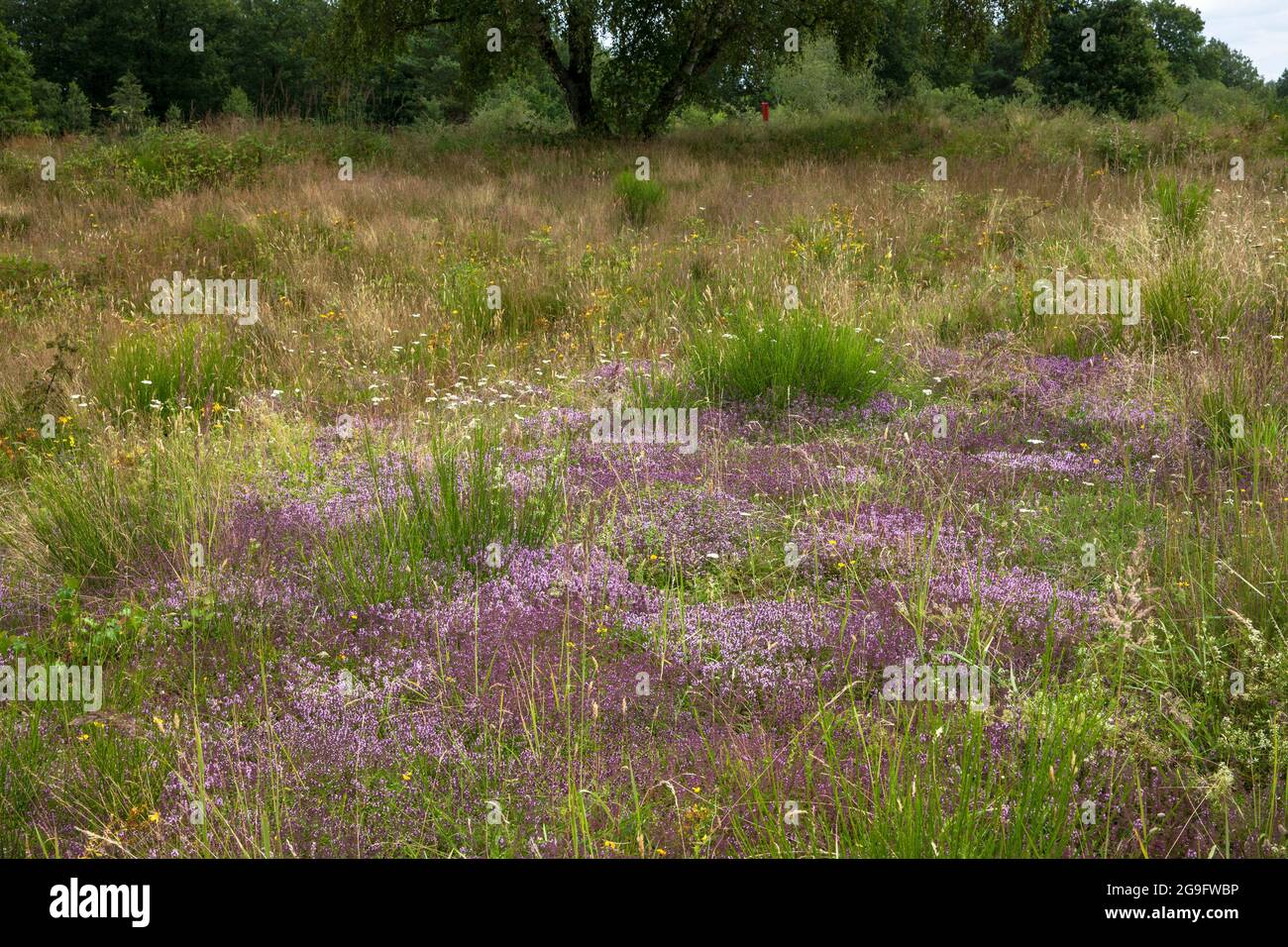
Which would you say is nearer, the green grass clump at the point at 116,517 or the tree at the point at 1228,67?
the green grass clump at the point at 116,517

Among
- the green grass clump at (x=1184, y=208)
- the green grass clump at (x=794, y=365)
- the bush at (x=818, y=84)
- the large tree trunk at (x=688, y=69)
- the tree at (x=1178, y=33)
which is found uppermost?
the tree at (x=1178, y=33)

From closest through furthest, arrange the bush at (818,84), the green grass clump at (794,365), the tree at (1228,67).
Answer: the green grass clump at (794,365) → the bush at (818,84) → the tree at (1228,67)

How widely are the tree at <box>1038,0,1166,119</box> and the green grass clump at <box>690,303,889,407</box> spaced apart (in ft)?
125

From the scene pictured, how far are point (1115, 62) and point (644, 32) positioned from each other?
28.9 meters

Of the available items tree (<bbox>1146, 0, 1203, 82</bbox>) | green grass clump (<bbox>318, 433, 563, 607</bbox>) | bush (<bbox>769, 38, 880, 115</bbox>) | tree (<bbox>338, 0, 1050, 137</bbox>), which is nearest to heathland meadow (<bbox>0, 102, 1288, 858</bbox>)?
green grass clump (<bbox>318, 433, 563, 607</bbox>)

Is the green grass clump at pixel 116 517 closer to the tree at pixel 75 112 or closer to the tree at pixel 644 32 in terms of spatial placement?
the tree at pixel 644 32

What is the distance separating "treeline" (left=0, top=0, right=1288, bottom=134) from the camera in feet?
60.3

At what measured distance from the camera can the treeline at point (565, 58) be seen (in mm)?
18375

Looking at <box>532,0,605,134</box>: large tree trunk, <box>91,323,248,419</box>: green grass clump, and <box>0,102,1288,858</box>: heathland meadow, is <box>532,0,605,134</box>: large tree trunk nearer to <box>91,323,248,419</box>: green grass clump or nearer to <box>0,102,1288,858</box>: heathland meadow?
<box>0,102,1288,858</box>: heathland meadow

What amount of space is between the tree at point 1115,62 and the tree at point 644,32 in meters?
23.4

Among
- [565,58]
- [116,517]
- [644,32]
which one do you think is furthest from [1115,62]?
[116,517]

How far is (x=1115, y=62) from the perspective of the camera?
39.8m

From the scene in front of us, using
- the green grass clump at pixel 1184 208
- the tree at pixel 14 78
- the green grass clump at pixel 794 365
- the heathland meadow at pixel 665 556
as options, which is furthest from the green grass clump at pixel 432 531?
the tree at pixel 14 78

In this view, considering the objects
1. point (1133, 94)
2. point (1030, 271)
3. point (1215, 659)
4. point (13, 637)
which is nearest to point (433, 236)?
point (1030, 271)
